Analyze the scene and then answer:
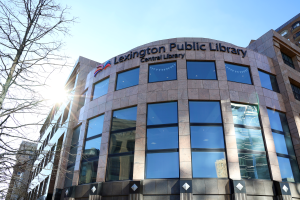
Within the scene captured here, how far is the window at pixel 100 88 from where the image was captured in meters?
20.2

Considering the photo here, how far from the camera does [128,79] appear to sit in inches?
749

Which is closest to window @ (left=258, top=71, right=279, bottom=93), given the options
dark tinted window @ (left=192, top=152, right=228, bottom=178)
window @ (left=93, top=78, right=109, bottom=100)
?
dark tinted window @ (left=192, top=152, right=228, bottom=178)

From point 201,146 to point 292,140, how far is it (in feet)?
25.3

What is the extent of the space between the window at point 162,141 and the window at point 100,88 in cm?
552

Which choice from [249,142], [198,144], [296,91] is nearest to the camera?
[198,144]

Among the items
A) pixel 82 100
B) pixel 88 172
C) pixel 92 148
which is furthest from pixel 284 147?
pixel 82 100

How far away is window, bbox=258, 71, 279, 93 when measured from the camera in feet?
60.4

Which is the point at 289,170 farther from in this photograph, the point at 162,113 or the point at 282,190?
the point at 162,113

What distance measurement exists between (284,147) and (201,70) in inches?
330

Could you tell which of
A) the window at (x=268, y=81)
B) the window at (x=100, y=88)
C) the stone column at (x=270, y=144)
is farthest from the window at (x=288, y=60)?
the window at (x=100, y=88)

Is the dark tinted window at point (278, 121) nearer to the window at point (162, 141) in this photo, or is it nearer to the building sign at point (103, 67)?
the window at point (162, 141)

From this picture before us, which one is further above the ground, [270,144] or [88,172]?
[270,144]

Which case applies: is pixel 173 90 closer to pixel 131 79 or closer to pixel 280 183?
pixel 131 79

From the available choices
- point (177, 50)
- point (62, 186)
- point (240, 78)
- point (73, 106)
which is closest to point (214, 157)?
point (240, 78)
